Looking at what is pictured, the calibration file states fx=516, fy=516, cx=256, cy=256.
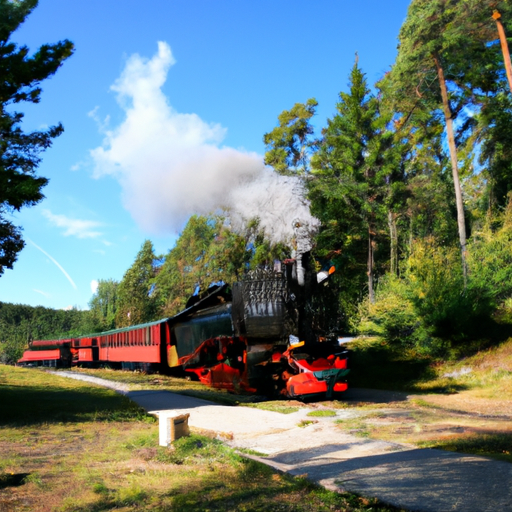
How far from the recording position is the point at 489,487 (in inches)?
178

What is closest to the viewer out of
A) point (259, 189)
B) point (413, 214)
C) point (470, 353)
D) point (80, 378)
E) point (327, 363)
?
point (327, 363)

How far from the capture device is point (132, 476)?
562 cm

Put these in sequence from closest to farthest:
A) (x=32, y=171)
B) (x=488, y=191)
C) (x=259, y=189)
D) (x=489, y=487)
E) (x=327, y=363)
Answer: (x=489, y=487) → (x=327, y=363) → (x=32, y=171) → (x=488, y=191) → (x=259, y=189)

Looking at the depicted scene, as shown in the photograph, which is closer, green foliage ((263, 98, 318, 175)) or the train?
the train

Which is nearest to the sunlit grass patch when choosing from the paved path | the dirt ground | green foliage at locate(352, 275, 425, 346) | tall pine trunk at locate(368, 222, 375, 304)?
the dirt ground

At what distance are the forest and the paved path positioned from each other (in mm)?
5703

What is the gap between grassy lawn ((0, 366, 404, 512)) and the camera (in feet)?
15.3

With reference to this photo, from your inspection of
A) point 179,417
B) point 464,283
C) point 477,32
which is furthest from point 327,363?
point 477,32

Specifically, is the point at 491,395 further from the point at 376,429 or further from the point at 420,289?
the point at 376,429

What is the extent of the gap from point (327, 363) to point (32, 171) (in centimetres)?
879

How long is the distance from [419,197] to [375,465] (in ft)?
82.1

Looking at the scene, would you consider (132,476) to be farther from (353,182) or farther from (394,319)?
(353,182)

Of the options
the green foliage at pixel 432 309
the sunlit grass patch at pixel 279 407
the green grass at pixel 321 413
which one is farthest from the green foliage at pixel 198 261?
the green grass at pixel 321 413

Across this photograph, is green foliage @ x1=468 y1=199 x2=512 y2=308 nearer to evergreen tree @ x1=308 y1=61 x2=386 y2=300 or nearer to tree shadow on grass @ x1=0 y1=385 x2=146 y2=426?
evergreen tree @ x1=308 y1=61 x2=386 y2=300
